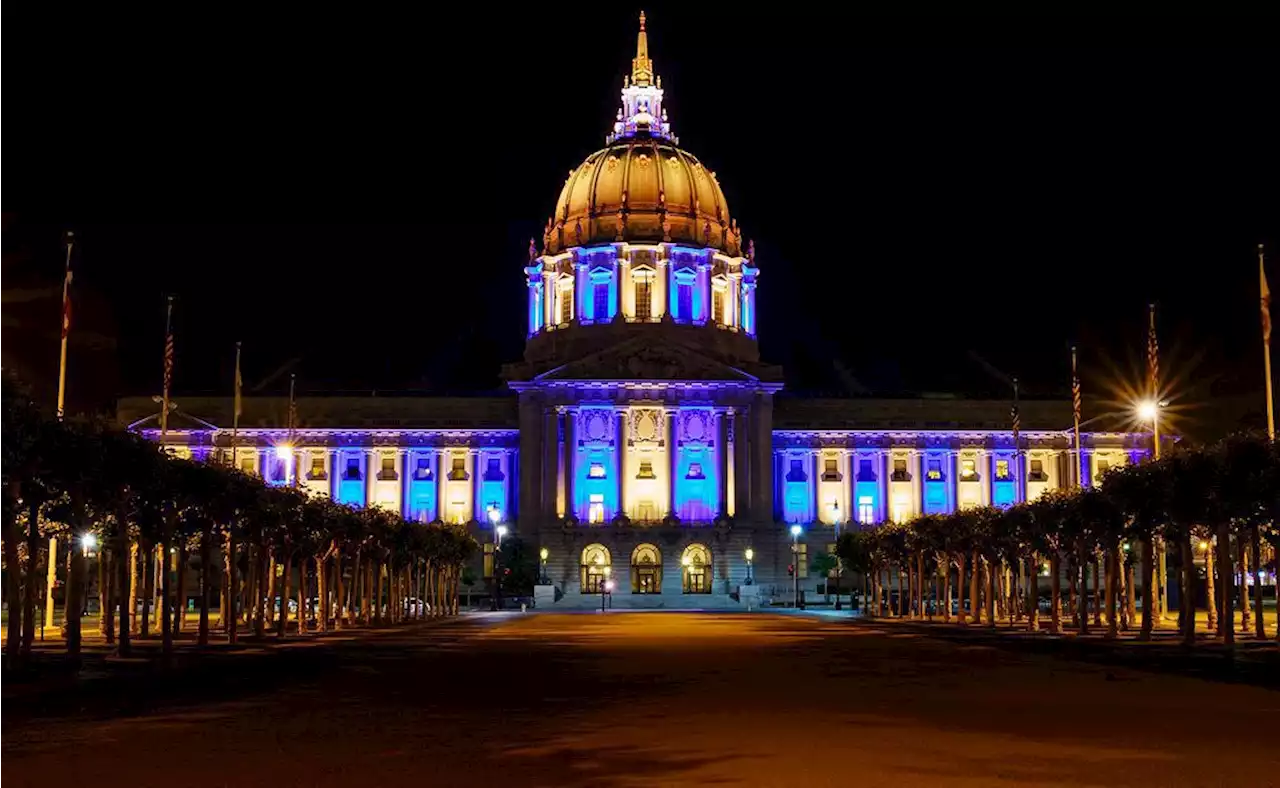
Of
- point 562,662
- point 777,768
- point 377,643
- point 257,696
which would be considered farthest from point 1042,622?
point 777,768

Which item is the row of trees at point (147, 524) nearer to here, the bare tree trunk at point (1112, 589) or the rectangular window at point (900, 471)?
the bare tree trunk at point (1112, 589)

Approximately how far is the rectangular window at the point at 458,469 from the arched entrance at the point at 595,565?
52.4ft

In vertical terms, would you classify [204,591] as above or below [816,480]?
below

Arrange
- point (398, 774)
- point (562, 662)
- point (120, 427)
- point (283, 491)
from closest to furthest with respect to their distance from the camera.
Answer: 1. point (398, 774)
2. point (562, 662)
3. point (120, 427)
4. point (283, 491)

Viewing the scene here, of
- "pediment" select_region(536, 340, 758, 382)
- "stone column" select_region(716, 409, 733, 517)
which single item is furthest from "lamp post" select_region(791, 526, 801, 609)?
"pediment" select_region(536, 340, 758, 382)

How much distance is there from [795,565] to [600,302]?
4014 cm

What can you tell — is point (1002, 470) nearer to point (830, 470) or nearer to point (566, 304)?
point (830, 470)

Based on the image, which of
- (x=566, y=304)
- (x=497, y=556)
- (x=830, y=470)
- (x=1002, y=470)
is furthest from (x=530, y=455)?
(x=1002, y=470)

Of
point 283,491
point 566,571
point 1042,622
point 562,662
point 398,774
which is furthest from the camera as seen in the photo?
point 566,571

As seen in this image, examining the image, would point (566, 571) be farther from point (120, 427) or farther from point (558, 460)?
point (120, 427)

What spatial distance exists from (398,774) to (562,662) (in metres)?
23.1

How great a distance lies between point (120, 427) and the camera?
45.8 m

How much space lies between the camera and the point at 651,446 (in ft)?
456

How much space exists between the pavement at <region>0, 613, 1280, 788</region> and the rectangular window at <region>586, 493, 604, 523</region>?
96.0 meters
